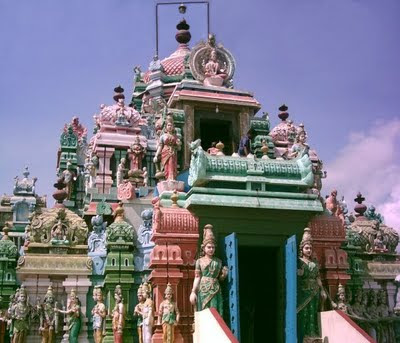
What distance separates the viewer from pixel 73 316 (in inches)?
532

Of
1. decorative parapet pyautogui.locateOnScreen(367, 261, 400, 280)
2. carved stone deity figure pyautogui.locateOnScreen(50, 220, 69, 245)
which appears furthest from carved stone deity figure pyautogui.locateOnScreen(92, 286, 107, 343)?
decorative parapet pyautogui.locateOnScreen(367, 261, 400, 280)

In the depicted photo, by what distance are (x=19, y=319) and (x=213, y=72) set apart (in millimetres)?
9020

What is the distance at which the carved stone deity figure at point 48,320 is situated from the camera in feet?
44.1

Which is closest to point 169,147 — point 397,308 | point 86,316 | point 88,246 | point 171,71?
point 88,246

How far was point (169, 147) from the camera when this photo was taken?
14086 mm

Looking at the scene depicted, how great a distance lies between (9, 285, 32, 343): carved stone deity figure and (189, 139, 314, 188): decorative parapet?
4.67m

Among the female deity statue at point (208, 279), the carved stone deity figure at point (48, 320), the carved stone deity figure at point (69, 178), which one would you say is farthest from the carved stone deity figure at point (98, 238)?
the carved stone deity figure at point (69, 178)

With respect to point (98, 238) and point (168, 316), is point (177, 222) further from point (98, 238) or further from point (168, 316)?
point (98, 238)

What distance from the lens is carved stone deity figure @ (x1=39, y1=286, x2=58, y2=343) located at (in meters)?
13.5

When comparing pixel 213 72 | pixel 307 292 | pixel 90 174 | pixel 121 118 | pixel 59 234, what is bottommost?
pixel 307 292

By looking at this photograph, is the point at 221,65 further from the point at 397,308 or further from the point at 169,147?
the point at 397,308

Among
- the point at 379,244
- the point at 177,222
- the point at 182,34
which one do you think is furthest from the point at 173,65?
the point at 177,222

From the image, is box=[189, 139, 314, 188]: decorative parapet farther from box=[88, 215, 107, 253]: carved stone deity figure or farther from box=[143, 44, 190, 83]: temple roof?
box=[143, 44, 190, 83]: temple roof

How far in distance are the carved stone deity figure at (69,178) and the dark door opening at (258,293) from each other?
8.75 metres
